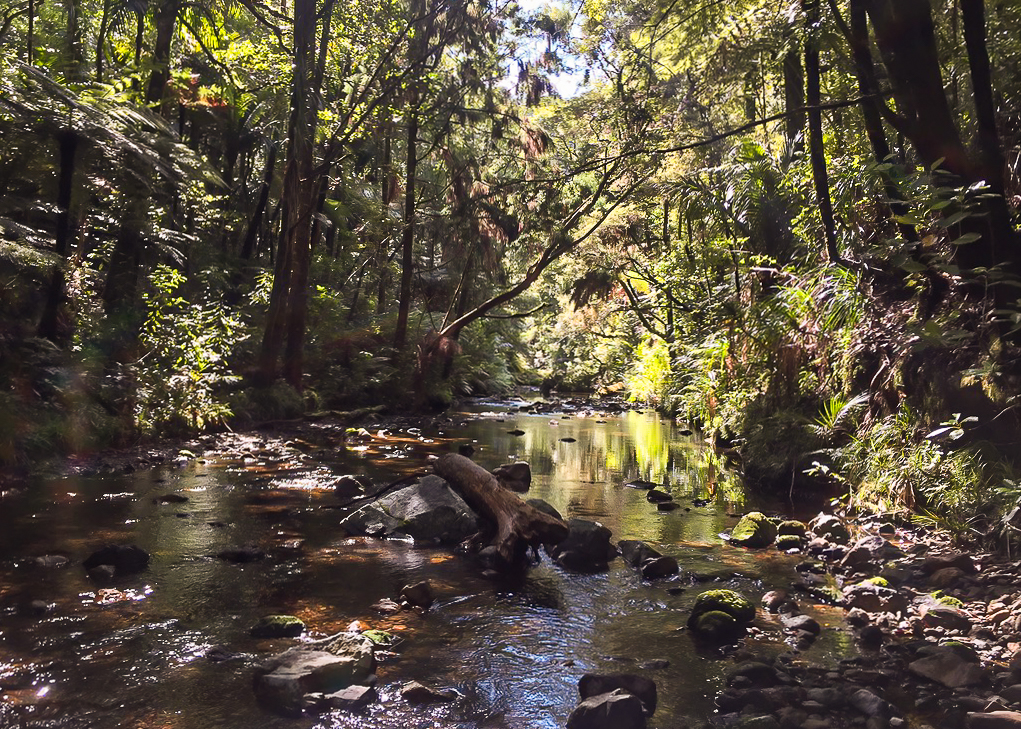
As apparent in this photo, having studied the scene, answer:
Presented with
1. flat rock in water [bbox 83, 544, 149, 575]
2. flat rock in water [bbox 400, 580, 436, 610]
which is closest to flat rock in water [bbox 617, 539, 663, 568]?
flat rock in water [bbox 400, 580, 436, 610]

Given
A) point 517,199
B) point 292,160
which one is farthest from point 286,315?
point 517,199

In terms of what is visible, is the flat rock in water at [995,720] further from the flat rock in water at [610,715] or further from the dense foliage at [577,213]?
the dense foliage at [577,213]

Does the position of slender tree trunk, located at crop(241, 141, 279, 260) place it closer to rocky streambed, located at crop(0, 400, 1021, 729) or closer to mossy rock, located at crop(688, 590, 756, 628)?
rocky streambed, located at crop(0, 400, 1021, 729)

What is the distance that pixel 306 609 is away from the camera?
4.86 metres

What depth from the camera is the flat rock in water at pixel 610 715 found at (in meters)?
3.38

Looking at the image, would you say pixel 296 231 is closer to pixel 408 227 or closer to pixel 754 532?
pixel 408 227

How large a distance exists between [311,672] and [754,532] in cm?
465

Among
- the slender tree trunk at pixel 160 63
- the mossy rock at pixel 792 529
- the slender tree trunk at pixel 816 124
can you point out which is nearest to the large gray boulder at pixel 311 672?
the mossy rock at pixel 792 529

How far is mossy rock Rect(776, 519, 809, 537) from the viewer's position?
275 inches

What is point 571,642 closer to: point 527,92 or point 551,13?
point 527,92

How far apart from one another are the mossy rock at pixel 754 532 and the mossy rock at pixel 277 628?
14.0 feet

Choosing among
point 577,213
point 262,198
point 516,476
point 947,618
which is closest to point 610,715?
point 947,618

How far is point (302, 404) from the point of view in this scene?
15.1m

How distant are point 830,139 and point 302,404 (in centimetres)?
1104
